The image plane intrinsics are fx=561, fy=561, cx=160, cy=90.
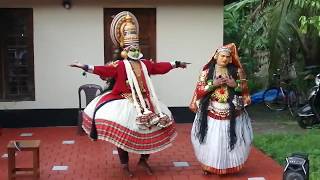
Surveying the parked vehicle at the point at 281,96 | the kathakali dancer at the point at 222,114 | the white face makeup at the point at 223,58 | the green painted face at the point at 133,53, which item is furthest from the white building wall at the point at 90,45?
the white face makeup at the point at 223,58

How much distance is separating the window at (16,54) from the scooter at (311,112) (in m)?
5.23

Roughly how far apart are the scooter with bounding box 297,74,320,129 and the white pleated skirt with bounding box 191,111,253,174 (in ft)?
13.9

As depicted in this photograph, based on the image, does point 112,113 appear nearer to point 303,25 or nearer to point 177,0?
point 303,25

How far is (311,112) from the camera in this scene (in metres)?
11.0

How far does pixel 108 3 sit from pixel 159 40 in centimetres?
119

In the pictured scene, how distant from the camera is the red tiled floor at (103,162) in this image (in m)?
7.16

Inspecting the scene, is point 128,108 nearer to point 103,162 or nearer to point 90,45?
point 103,162

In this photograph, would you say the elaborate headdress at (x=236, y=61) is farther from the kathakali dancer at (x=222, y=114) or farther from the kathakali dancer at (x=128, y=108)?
the kathakali dancer at (x=128, y=108)

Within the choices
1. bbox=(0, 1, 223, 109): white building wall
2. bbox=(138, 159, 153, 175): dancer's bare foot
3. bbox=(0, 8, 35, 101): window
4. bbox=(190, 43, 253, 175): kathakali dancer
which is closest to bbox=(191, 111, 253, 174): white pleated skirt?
bbox=(190, 43, 253, 175): kathakali dancer

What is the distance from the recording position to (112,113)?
6.67m

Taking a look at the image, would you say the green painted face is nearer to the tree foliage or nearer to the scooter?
the tree foliage

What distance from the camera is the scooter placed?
10977 mm

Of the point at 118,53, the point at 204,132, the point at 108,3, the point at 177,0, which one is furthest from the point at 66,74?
the point at 204,132

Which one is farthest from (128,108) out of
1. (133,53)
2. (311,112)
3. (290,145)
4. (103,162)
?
(311,112)
